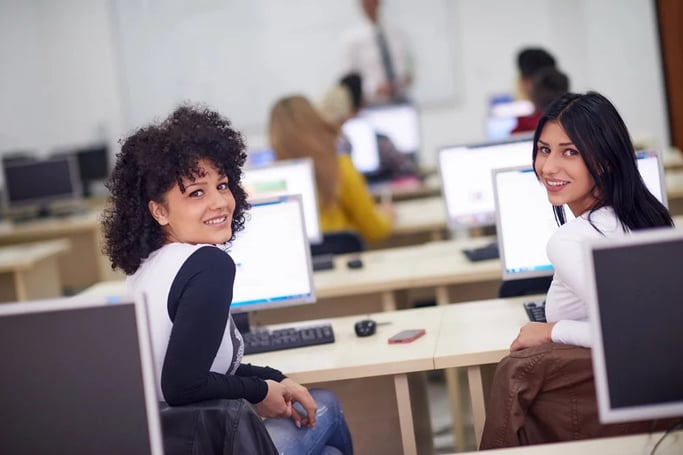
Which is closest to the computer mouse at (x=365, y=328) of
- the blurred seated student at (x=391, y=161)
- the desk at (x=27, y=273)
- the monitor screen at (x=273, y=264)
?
the monitor screen at (x=273, y=264)

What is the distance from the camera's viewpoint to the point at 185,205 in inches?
92.4

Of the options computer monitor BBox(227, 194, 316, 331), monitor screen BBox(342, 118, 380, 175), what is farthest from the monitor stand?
monitor screen BBox(342, 118, 380, 175)

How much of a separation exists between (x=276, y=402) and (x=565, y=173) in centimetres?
87

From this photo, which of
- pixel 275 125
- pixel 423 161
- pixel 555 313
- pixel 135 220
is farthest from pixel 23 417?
pixel 423 161

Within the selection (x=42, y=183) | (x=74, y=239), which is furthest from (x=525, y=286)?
(x=42, y=183)

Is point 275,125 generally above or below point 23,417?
above

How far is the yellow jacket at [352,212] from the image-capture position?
16.2 ft

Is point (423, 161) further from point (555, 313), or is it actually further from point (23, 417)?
point (23, 417)

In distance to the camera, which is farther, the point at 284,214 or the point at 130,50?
the point at 130,50

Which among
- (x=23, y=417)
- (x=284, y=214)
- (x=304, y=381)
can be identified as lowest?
(x=304, y=381)

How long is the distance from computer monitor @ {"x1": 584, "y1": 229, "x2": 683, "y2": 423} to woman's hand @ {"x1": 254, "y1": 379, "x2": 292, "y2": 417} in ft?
2.79

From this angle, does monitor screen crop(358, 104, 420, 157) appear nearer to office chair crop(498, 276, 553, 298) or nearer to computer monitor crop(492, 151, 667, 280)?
office chair crop(498, 276, 553, 298)

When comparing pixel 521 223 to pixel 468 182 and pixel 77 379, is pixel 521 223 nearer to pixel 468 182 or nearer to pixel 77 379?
pixel 468 182

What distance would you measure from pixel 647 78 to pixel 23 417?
774cm
